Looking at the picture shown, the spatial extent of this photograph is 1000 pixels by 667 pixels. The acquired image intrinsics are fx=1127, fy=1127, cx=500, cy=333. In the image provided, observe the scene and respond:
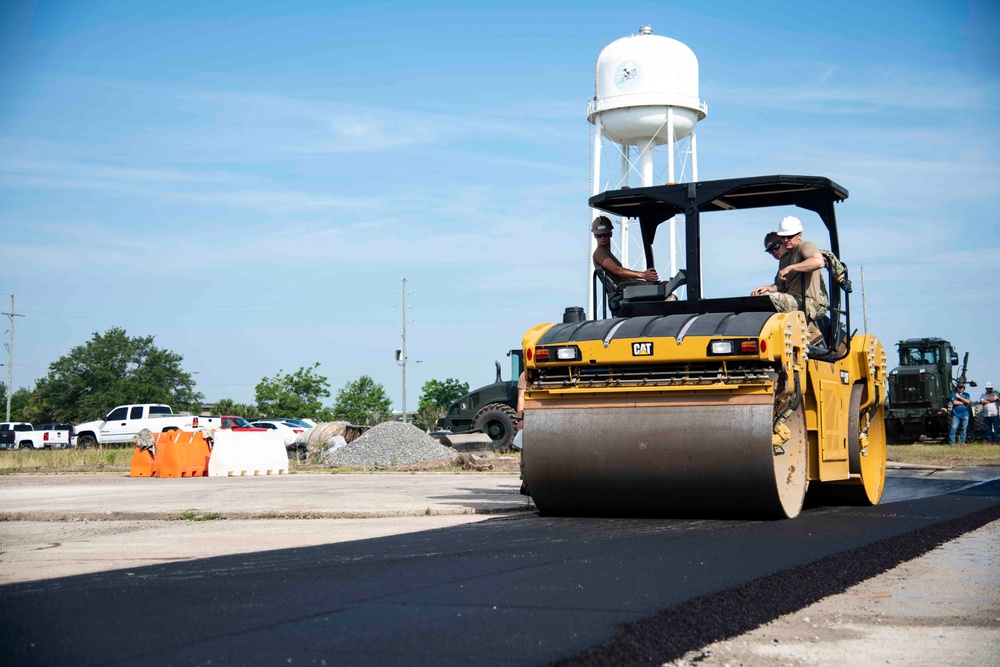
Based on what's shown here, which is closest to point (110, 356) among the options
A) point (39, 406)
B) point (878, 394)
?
point (39, 406)

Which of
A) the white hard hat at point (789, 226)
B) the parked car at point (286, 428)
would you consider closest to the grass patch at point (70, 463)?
the parked car at point (286, 428)

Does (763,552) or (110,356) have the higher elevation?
(110,356)

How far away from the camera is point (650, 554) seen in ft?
20.7

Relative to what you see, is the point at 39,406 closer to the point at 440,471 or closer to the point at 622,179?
the point at 622,179

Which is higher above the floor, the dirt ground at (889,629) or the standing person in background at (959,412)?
the standing person in background at (959,412)

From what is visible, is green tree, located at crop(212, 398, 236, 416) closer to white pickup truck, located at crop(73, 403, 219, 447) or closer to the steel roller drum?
white pickup truck, located at crop(73, 403, 219, 447)

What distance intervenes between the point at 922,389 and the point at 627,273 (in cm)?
2484

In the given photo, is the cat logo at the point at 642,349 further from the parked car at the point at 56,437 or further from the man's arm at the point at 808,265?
the parked car at the point at 56,437

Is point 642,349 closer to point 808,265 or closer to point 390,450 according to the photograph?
point 808,265

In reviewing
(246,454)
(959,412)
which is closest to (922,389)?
(959,412)

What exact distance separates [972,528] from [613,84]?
2521 cm

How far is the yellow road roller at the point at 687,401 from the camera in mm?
7926

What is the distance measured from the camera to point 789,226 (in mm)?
9656

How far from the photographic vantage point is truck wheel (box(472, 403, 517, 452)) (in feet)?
98.2
